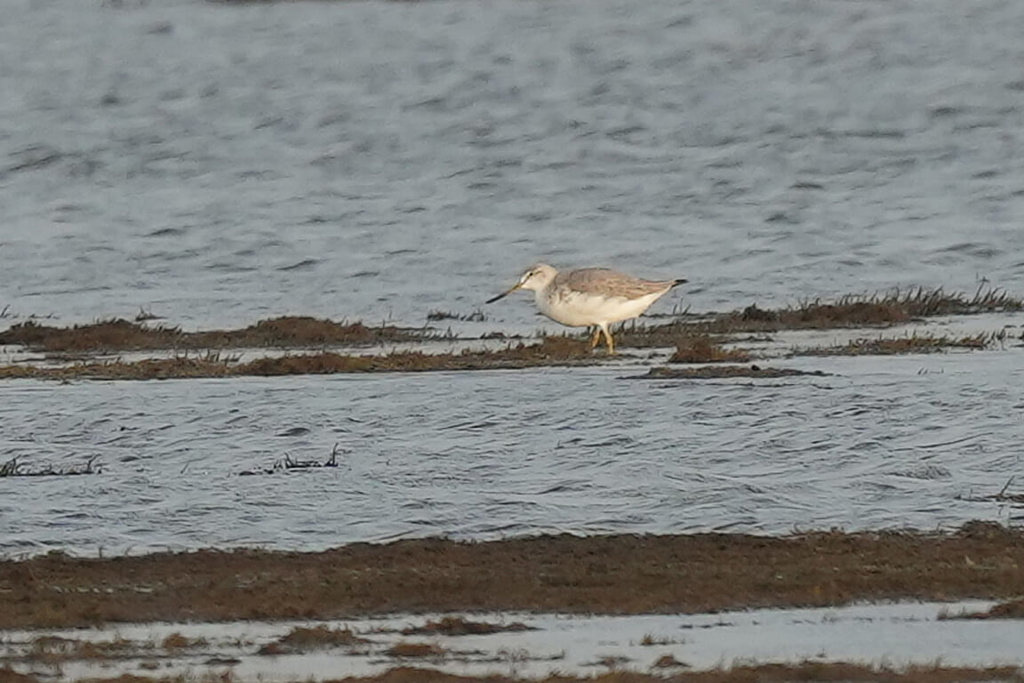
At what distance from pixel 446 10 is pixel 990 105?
18.6 m

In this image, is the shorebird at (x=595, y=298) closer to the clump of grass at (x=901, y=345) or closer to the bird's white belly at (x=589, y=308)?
the bird's white belly at (x=589, y=308)

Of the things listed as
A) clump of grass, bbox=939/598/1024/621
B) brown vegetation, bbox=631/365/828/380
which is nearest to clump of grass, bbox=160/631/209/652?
clump of grass, bbox=939/598/1024/621

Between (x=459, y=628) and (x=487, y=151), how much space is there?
35.0 m

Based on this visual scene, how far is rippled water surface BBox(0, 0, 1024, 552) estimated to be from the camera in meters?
13.7

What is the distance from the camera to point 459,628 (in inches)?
401

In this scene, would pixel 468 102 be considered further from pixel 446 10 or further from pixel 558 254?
pixel 558 254

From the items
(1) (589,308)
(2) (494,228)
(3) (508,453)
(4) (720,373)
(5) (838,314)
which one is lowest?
(3) (508,453)

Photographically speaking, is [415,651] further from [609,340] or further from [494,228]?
[494,228]

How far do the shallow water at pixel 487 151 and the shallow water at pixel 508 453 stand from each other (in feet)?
23.5

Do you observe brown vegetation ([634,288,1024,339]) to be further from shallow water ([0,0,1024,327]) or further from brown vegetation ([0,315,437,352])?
brown vegetation ([0,315,437,352])

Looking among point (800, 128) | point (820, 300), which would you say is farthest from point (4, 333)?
point (800, 128)

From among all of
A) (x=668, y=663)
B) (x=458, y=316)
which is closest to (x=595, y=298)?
(x=458, y=316)

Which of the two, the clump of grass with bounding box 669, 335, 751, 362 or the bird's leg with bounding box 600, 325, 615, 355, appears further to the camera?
the bird's leg with bounding box 600, 325, 615, 355

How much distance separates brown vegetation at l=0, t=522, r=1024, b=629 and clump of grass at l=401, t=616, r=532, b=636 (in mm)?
342
